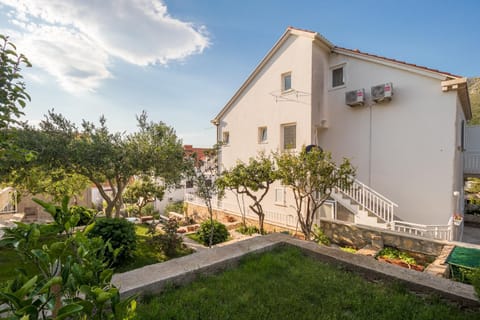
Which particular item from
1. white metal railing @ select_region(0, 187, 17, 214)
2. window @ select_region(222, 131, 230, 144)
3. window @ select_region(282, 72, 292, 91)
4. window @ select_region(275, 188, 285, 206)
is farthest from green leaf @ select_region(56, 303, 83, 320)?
white metal railing @ select_region(0, 187, 17, 214)

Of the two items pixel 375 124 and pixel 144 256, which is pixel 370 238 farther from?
pixel 144 256

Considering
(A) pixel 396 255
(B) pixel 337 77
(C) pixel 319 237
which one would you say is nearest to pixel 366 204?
(A) pixel 396 255

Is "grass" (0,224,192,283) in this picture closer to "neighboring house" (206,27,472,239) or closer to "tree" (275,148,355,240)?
"tree" (275,148,355,240)

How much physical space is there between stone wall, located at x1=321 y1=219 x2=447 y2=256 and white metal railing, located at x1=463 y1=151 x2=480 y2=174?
27.6 feet

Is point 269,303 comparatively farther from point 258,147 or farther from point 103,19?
point 258,147

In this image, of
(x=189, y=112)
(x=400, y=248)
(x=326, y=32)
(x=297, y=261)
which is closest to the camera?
(x=297, y=261)

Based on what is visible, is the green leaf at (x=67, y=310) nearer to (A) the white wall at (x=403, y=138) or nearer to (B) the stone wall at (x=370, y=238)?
(B) the stone wall at (x=370, y=238)

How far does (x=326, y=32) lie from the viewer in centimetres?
1093

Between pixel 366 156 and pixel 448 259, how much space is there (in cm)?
539

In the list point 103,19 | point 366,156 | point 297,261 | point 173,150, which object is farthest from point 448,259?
point 103,19

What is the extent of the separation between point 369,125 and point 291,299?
369 inches

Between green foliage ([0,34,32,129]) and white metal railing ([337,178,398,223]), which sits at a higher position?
green foliage ([0,34,32,129])

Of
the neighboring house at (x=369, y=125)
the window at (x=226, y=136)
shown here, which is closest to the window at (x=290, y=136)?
the neighboring house at (x=369, y=125)

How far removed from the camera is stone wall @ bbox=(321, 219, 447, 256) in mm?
A: 6727
